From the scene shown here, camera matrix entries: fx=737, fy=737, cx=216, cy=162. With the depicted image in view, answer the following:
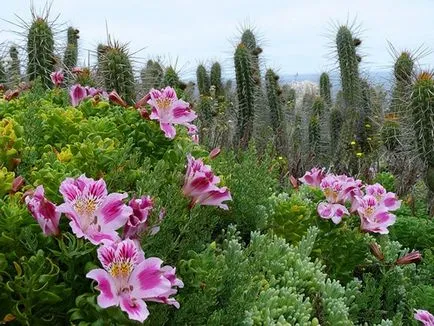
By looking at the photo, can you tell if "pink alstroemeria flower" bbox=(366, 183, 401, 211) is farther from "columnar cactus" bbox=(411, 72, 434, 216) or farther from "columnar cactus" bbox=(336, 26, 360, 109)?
"columnar cactus" bbox=(336, 26, 360, 109)

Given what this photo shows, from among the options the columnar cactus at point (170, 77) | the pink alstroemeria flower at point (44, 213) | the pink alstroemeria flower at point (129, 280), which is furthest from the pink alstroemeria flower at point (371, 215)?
the columnar cactus at point (170, 77)

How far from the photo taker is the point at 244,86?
35.1 ft

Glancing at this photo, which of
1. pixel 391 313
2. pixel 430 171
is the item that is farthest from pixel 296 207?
pixel 430 171

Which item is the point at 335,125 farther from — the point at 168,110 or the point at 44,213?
the point at 44,213

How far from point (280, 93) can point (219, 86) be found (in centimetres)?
252

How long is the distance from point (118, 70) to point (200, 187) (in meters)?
3.74

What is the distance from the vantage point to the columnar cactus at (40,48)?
739 cm

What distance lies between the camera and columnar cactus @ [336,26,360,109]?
1268cm

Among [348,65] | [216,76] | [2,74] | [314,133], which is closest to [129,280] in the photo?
[2,74]

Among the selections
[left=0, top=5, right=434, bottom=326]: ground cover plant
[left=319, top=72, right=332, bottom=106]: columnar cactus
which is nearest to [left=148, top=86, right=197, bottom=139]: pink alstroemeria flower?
[left=0, top=5, right=434, bottom=326]: ground cover plant

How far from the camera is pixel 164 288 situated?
219 cm

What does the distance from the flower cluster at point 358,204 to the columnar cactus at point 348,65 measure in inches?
351

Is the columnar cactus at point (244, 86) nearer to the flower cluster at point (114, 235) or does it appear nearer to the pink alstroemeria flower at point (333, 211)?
the pink alstroemeria flower at point (333, 211)

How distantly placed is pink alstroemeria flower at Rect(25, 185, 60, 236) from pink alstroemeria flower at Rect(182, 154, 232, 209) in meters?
0.65
